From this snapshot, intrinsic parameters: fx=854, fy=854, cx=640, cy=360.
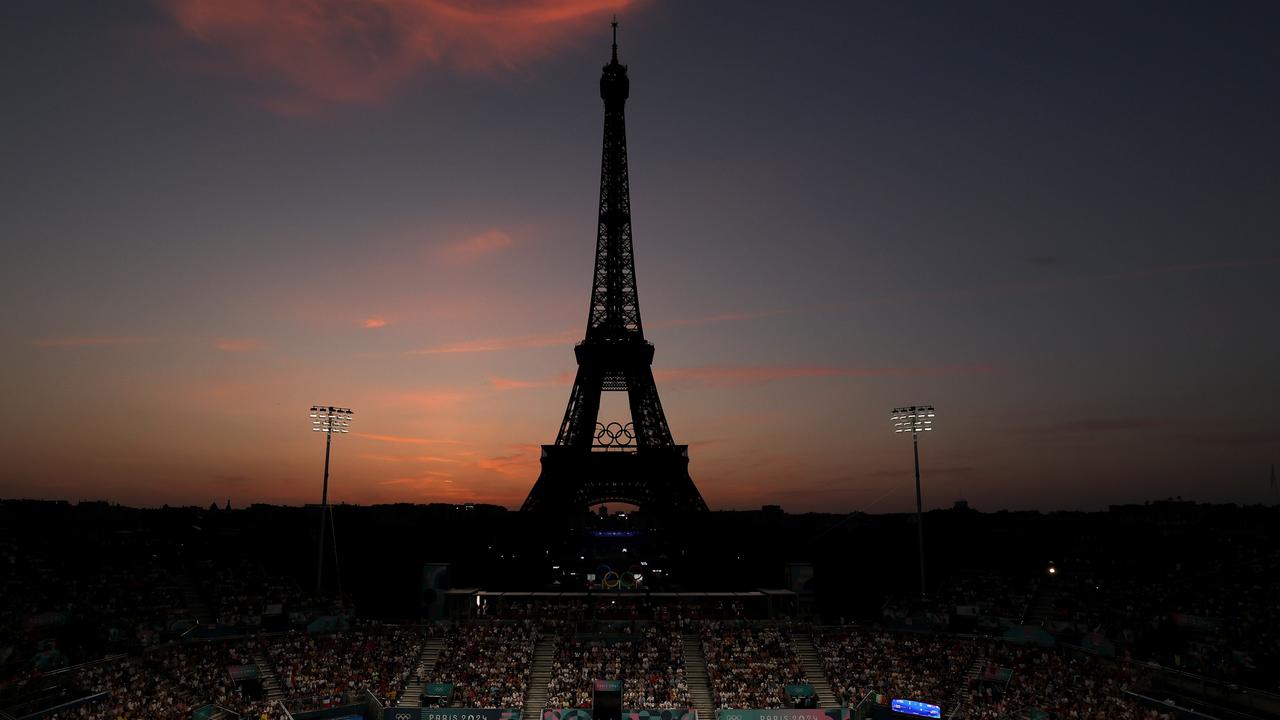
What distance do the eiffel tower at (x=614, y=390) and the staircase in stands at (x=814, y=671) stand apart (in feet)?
55.3

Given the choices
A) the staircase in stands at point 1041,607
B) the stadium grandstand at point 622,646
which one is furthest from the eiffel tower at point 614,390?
the staircase in stands at point 1041,607

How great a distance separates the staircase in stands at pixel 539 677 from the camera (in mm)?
40000

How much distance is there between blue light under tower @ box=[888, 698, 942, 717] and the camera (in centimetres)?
3716

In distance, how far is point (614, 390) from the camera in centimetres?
6706

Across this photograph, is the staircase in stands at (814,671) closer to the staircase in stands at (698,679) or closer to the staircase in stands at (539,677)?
the staircase in stands at (698,679)

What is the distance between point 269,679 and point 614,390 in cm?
3335

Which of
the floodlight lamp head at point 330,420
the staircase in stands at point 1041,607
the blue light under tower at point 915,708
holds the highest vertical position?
the floodlight lamp head at point 330,420

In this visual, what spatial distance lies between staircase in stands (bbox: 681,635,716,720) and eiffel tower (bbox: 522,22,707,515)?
16.3 m

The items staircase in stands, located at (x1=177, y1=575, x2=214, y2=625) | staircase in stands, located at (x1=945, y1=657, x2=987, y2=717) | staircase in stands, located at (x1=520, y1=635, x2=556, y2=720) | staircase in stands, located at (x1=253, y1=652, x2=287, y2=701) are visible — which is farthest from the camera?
staircase in stands, located at (x1=177, y1=575, x2=214, y2=625)

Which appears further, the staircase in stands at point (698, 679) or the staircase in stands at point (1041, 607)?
the staircase in stands at point (1041, 607)

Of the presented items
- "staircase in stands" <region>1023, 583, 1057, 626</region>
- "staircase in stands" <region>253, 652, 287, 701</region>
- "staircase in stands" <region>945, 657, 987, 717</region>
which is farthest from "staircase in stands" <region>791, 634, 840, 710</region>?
"staircase in stands" <region>253, 652, 287, 701</region>

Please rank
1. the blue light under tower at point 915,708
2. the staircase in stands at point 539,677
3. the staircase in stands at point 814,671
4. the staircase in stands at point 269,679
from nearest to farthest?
the blue light under tower at point 915,708 < the staircase in stands at point 269,679 < the staircase in stands at point 539,677 < the staircase in stands at point 814,671

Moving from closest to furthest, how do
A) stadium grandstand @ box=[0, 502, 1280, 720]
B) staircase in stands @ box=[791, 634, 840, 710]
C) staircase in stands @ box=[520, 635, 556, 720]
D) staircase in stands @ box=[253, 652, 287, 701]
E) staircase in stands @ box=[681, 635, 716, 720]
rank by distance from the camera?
stadium grandstand @ box=[0, 502, 1280, 720] < staircase in stands @ box=[253, 652, 287, 701] < staircase in stands @ box=[681, 635, 716, 720] < staircase in stands @ box=[520, 635, 556, 720] < staircase in stands @ box=[791, 634, 840, 710]

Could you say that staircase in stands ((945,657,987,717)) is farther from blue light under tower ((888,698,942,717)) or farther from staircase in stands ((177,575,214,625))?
staircase in stands ((177,575,214,625))
